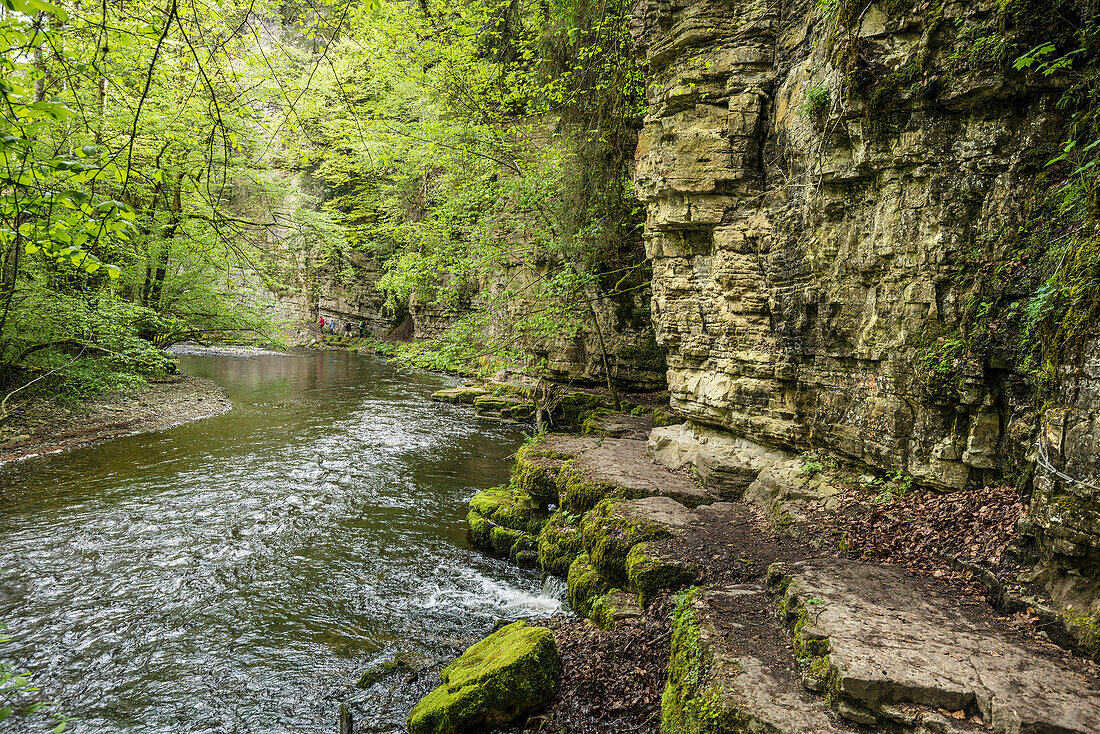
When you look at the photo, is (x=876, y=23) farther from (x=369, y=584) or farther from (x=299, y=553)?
(x=299, y=553)

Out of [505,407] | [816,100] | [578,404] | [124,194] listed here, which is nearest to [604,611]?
[124,194]

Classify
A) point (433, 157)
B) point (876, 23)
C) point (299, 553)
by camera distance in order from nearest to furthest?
point (876, 23) → point (299, 553) → point (433, 157)

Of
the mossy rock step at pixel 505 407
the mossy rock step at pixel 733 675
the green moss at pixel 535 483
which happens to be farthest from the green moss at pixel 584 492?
the mossy rock step at pixel 505 407

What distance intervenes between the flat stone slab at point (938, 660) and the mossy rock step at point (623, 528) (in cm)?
204

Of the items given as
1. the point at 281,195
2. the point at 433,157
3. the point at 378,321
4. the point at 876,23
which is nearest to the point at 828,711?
the point at 876,23

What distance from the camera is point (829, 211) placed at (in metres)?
6.77

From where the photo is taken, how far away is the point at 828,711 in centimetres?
340

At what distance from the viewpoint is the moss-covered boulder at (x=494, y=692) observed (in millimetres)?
4832

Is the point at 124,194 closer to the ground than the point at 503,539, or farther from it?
farther from it

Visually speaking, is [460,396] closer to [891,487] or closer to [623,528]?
[623,528]

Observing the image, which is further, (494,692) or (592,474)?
(592,474)

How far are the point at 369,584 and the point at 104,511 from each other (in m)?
5.59

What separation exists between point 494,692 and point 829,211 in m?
6.82

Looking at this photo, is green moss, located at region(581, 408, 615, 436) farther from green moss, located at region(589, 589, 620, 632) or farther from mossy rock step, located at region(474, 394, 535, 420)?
green moss, located at region(589, 589, 620, 632)
